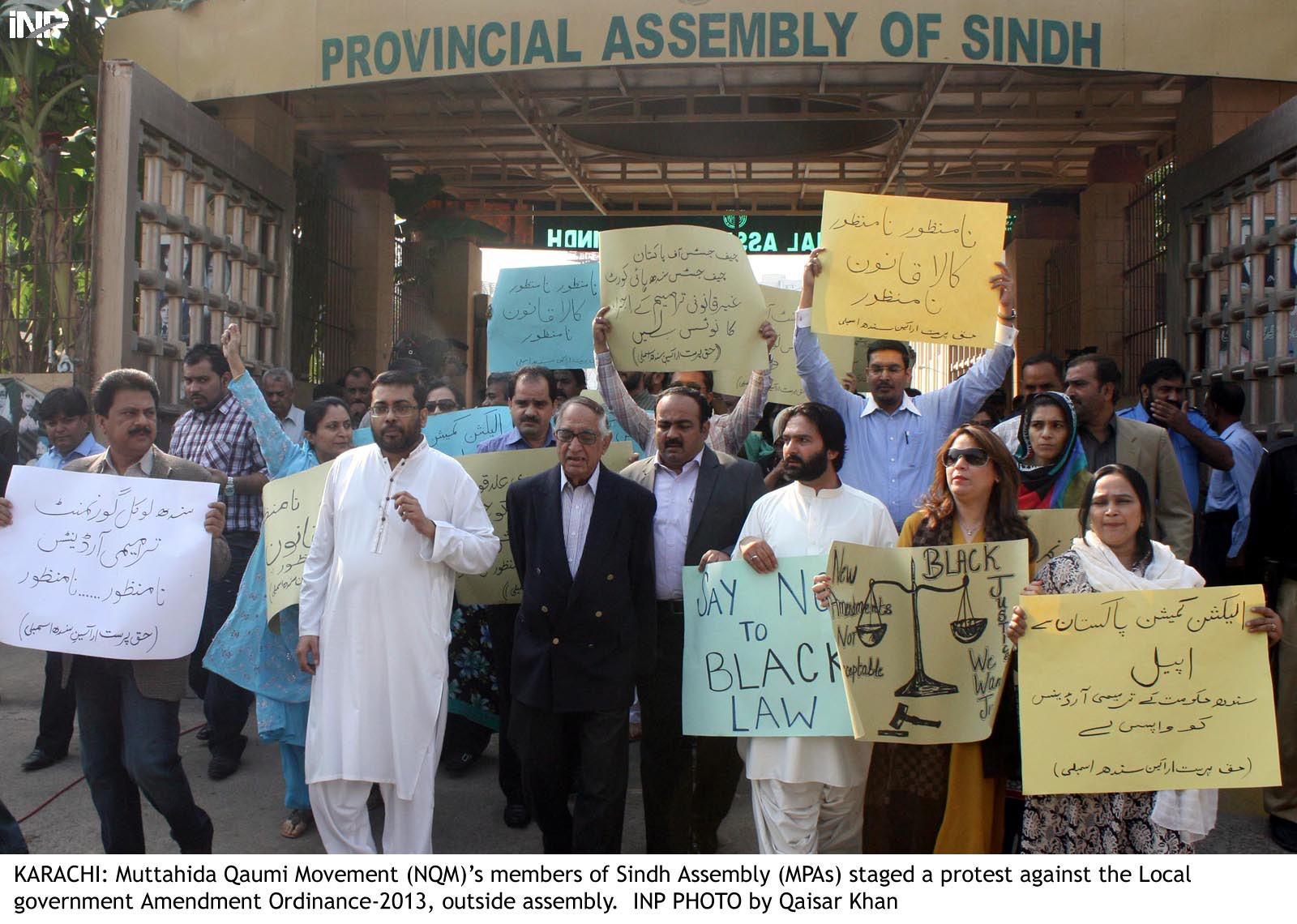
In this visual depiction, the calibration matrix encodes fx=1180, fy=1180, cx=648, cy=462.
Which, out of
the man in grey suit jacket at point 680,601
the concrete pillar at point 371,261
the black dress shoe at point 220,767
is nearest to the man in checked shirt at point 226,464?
the black dress shoe at point 220,767

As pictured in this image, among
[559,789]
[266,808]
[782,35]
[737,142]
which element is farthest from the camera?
[737,142]

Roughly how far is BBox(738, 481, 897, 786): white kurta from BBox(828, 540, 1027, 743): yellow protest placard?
237 millimetres

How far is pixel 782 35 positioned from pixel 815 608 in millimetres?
4167

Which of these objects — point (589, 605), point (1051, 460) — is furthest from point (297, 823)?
point (1051, 460)

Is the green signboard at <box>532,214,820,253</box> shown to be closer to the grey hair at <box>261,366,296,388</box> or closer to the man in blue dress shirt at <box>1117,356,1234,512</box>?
the grey hair at <box>261,366,296,388</box>

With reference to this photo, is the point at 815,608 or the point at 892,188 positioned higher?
the point at 892,188

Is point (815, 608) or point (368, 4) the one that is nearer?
point (815, 608)

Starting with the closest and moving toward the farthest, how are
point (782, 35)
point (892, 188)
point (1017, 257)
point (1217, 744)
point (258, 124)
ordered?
point (1217, 744) → point (782, 35) → point (258, 124) → point (892, 188) → point (1017, 257)

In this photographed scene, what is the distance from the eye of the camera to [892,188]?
460 inches

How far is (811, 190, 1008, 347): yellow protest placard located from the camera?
4.72 m

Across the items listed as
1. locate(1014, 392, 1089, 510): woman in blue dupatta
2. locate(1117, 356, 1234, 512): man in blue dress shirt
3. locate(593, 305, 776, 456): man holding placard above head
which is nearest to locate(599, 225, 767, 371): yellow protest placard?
locate(593, 305, 776, 456): man holding placard above head

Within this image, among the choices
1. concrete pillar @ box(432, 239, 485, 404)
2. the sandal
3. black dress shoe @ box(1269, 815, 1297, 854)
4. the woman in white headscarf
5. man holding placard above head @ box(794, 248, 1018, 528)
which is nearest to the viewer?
the woman in white headscarf
